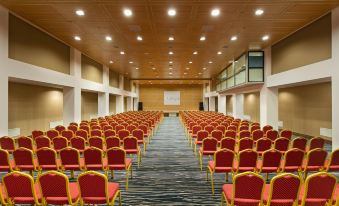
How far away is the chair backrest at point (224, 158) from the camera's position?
5.68 meters

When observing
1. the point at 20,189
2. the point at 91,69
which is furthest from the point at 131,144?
the point at 91,69

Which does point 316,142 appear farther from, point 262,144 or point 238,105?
point 238,105

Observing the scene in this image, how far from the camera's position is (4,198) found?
3.86 m

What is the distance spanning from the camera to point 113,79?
92.3ft

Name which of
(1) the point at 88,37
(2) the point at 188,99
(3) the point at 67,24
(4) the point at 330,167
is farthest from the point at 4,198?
(2) the point at 188,99

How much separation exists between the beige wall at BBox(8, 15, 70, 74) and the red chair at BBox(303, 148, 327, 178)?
9.78m

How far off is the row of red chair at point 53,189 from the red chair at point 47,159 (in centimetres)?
190

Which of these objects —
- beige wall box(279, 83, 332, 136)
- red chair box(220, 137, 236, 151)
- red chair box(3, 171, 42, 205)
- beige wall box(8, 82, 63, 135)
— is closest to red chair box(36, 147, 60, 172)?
red chair box(3, 171, 42, 205)

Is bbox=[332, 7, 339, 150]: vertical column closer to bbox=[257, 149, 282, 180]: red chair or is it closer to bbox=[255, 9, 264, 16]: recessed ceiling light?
bbox=[255, 9, 264, 16]: recessed ceiling light

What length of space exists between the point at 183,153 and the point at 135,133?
6.15ft

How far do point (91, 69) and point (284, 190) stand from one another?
60.5ft

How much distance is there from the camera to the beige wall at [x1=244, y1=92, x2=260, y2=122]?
898 inches

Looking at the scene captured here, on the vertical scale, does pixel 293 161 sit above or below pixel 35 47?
below

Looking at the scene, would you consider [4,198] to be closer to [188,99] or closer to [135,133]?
[135,133]
